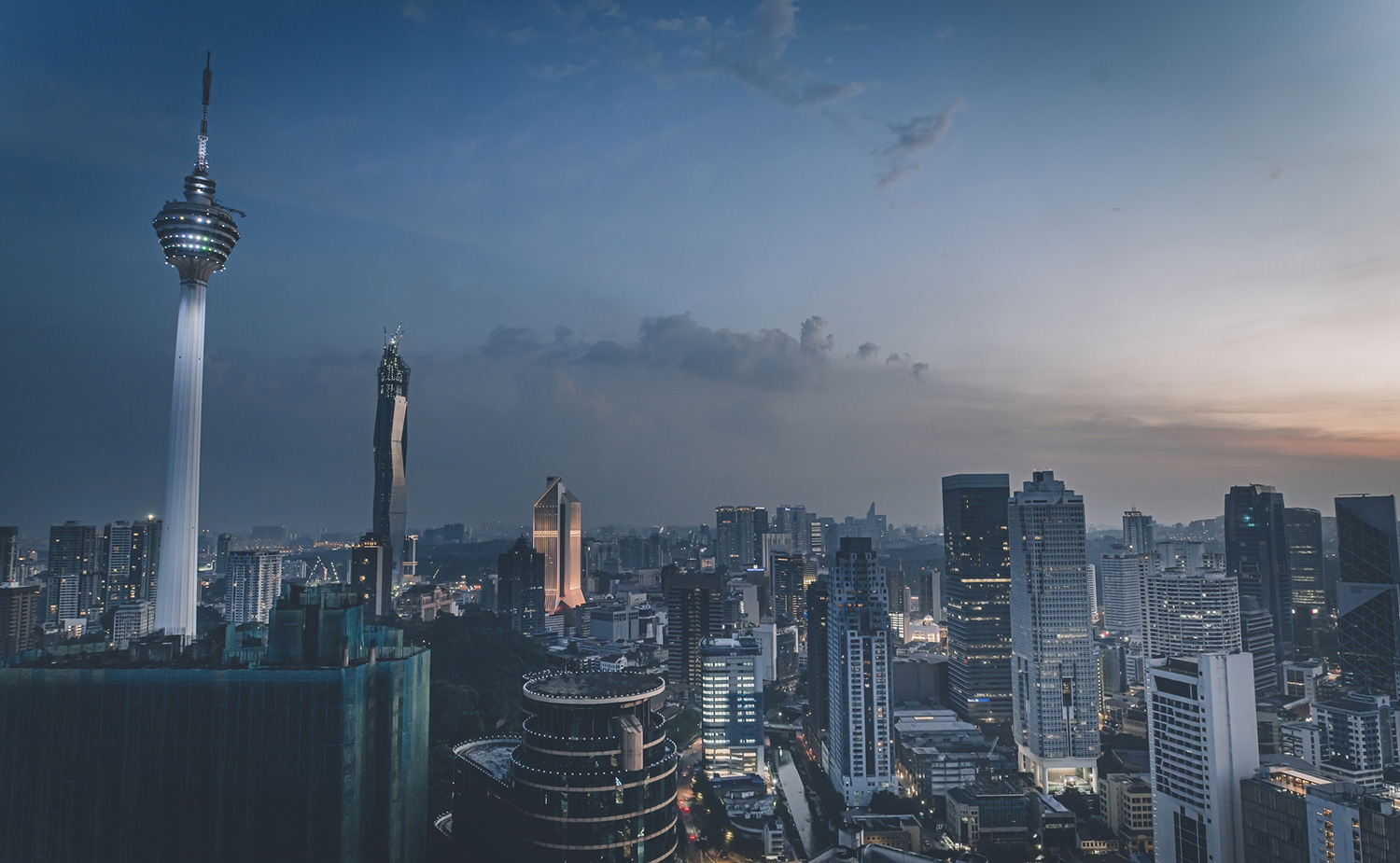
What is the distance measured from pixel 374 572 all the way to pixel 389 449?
7539 mm

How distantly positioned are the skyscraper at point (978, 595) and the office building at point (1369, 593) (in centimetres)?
1210

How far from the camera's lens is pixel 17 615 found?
3031cm

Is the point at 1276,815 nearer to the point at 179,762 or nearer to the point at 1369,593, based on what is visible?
the point at 179,762

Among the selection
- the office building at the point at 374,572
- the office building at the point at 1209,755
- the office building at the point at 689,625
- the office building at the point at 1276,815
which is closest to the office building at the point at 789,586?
the office building at the point at 689,625

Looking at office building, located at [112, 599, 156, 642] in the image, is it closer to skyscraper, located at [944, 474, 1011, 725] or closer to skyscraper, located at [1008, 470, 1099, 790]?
skyscraper, located at [944, 474, 1011, 725]

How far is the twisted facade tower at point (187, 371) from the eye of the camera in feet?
63.4

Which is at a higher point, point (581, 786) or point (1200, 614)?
point (1200, 614)

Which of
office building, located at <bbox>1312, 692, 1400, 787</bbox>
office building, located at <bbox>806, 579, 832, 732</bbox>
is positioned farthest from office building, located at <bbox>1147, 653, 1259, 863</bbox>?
office building, located at <bbox>806, 579, 832, 732</bbox>

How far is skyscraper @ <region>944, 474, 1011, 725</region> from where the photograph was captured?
104 ft

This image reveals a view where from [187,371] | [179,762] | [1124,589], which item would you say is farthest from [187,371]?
[1124,589]

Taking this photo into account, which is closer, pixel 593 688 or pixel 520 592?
pixel 593 688

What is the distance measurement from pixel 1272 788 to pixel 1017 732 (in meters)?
13.0

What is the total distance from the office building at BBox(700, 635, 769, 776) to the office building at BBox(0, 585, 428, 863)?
17543mm

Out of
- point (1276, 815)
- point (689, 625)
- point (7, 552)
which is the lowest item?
point (1276, 815)
